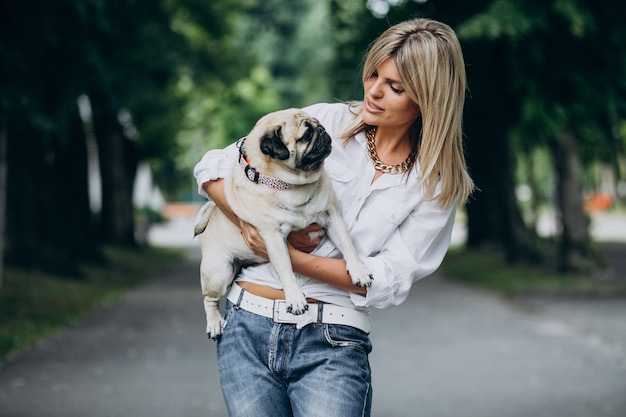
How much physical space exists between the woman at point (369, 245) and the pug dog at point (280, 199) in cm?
6

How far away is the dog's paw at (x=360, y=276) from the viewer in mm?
2979

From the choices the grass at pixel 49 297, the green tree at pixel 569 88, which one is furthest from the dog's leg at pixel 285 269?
the green tree at pixel 569 88

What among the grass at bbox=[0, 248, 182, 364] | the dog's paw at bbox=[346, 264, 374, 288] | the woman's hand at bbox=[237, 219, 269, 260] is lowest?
the dog's paw at bbox=[346, 264, 374, 288]

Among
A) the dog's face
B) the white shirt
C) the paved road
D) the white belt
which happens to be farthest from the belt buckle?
the paved road

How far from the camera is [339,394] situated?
2934 mm

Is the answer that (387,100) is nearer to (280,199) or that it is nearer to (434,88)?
(434,88)

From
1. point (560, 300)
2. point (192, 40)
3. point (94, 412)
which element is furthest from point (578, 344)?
point (192, 40)

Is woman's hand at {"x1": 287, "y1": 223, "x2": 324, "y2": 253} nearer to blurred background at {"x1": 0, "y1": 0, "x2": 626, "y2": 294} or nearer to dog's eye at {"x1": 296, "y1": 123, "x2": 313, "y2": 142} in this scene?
dog's eye at {"x1": 296, "y1": 123, "x2": 313, "y2": 142}

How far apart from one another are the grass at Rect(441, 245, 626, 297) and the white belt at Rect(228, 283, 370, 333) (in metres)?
11.7

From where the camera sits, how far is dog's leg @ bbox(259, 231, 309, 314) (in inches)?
118

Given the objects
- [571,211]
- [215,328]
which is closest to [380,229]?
[215,328]

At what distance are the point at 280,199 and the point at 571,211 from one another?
13946 mm

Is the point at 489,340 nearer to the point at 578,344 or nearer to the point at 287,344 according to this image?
the point at 578,344

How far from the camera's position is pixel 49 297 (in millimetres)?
13414
